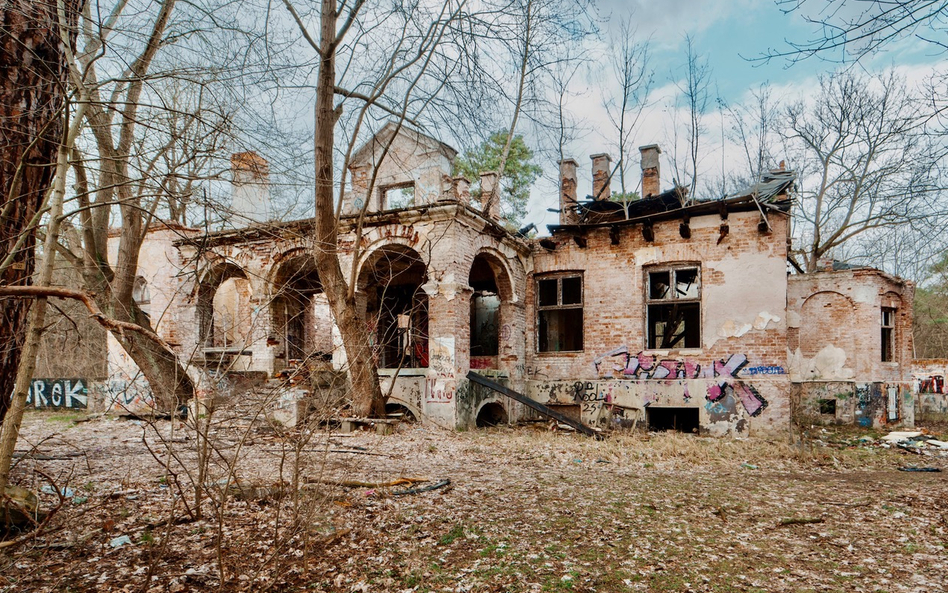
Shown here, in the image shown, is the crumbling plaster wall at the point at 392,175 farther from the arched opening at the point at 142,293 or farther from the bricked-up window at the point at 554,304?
the arched opening at the point at 142,293

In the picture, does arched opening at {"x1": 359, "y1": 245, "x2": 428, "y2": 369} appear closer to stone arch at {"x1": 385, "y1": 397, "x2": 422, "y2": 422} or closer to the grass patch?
stone arch at {"x1": 385, "y1": 397, "x2": 422, "y2": 422}

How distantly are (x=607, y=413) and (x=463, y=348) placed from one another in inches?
148

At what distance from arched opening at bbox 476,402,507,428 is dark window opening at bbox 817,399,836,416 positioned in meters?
8.23

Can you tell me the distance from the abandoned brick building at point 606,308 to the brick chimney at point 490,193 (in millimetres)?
78

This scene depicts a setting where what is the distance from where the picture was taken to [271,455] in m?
8.16

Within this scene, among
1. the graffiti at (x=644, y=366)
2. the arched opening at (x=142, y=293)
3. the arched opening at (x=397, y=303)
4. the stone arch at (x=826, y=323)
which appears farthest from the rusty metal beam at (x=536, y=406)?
the arched opening at (x=142, y=293)

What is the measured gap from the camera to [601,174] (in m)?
15.9

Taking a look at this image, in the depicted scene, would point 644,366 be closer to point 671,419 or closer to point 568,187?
point 671,419

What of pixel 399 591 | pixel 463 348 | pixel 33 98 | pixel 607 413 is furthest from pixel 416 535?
pixel 607 413

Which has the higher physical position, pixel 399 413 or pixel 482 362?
pixel 482 362

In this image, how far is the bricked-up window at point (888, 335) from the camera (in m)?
15.3

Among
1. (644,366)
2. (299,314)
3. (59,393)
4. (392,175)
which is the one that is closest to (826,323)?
(644,366)

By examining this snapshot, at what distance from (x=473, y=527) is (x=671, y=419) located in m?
10.2

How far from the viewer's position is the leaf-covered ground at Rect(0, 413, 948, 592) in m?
3.91
